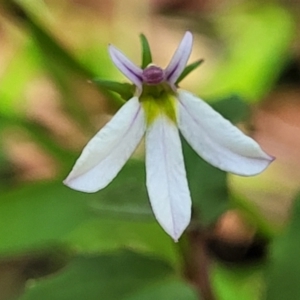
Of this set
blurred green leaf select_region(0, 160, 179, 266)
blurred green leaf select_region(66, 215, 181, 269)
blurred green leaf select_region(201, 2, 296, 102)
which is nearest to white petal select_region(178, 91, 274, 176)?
blurred green leaf select_region(0, 160, 179, 266)

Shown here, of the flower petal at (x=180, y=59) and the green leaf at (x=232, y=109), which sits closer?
the flower petal at (x=180, y=59)

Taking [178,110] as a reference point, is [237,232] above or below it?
below

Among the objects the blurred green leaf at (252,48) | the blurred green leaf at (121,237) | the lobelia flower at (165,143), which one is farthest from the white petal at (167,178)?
the blurred green leaf at (252,48)

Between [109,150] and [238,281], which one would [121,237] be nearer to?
[238,281]

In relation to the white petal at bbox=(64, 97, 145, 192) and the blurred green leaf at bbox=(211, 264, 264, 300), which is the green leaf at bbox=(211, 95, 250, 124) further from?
the blurred green leaf at bbox=(211, 264, 264, 300)

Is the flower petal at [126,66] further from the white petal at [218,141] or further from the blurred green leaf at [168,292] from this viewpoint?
the blurred green leaf at [168,292]

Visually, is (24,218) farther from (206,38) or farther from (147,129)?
(206,38)

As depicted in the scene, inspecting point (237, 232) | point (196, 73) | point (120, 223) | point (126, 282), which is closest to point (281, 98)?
point (196, 73)
